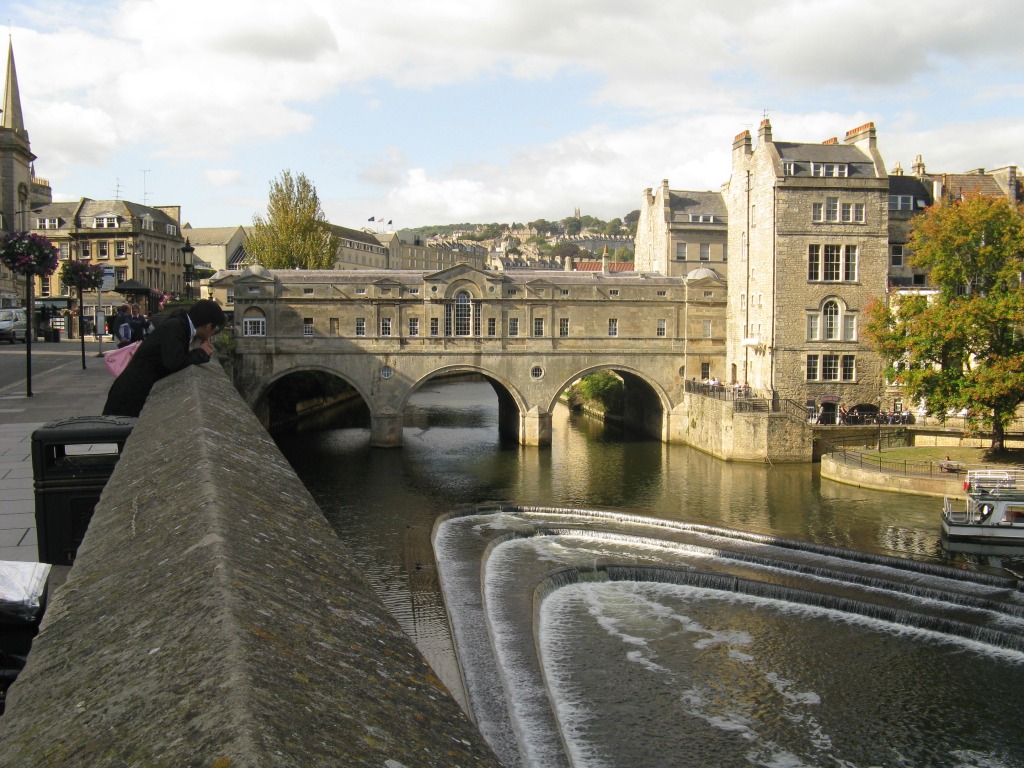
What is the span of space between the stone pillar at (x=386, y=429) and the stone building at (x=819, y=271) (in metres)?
18.6

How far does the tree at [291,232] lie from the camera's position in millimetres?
63562

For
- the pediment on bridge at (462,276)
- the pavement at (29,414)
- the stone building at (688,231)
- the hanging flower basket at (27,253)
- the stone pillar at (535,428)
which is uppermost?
the stone building at (688,231)

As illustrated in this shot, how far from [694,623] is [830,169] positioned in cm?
3230

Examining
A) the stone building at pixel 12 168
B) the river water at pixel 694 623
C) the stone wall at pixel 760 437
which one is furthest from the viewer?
the stone building at pixel 12 168

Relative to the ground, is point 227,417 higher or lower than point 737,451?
higher

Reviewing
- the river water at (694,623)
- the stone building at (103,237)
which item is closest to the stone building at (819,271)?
the river water at (694,623)

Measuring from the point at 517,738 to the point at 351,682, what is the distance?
12.8 meters

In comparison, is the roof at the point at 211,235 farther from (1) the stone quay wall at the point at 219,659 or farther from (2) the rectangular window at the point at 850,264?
(1) the stone quay wall at the point at 219,659

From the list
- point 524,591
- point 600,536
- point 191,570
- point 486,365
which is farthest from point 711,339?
point 191,570

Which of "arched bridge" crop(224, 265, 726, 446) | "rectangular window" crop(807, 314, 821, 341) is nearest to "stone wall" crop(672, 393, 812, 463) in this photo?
"rectangular window" crop(807, 314, 821, 341)

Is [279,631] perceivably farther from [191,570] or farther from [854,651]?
[854,651]

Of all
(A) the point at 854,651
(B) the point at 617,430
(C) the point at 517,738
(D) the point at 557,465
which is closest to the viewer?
(C) the point at 517,738

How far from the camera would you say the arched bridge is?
4569 centimetres

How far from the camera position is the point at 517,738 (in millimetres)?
14664
